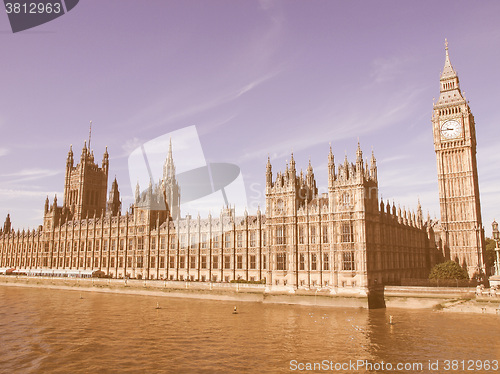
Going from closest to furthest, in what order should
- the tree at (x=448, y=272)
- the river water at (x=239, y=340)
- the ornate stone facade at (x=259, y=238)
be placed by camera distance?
the river water at (x=239, y=340) → the ornate stone facade at (x=259, y=238) → the tree at (x=448, y=272)

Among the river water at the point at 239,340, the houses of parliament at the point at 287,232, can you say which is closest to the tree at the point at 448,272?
the houses of parliament at the point at 287,232

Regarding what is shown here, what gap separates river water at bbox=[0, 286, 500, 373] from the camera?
114ft

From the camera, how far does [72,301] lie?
8131cm

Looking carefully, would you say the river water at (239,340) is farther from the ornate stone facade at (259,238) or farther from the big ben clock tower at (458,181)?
the big ben clock tower at (458,181)

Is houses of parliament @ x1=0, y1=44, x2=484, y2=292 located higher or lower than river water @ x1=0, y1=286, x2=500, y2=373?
higher

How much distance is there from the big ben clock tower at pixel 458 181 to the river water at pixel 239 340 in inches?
2196

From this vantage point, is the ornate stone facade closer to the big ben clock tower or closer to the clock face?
the big ben clock tower

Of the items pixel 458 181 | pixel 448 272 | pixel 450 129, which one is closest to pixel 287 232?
pixel 448 272

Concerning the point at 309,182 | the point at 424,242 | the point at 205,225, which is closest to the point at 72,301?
the point at 205,225

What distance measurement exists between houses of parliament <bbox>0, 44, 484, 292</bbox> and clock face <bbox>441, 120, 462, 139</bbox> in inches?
10.3

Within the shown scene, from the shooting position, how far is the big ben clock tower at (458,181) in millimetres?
106938

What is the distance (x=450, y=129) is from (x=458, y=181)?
1520 cm

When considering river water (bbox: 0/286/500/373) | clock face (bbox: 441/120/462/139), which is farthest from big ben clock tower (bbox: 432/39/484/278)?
river water (bbox: 0/286/500/373)

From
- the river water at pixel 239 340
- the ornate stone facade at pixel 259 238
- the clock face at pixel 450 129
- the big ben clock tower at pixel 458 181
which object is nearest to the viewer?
the river water at pixel 239 340
